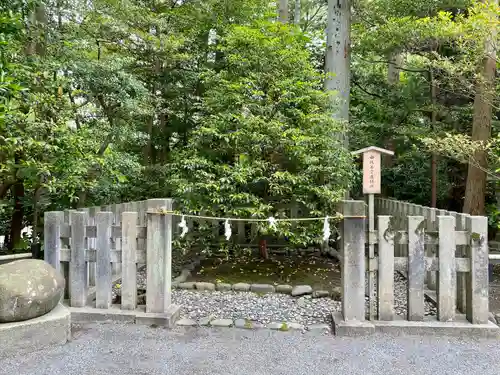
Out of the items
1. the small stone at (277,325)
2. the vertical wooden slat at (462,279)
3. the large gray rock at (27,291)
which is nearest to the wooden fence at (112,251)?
the large gray rock at (27,291)

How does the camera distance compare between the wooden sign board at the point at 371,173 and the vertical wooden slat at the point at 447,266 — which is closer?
the vertical wooden slat at the point at 447,266

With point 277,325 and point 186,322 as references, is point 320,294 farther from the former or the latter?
point 186,322

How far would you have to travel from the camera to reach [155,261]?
3.53 metres

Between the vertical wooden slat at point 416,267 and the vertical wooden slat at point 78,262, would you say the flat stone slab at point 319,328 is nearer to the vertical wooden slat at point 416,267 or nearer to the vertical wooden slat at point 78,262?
the vertical wooden slat at point 416,267

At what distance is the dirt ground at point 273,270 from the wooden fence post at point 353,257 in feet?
5.39

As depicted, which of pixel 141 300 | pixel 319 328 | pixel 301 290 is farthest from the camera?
pixel 301 290

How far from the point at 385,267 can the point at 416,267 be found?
0.28 metres

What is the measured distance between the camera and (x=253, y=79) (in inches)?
218

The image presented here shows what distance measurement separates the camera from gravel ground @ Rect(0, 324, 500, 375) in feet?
8.73

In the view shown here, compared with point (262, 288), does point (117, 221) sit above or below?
above

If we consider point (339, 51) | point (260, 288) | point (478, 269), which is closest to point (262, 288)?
point (260, 288)

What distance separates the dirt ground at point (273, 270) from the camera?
17.4 ft

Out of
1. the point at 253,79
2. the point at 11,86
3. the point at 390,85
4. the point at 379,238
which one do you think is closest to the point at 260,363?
the point at 379,238

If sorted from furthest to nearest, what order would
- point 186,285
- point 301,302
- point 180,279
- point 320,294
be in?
point 180,279 < point 186,285 < point 320,294 < point 301,302
